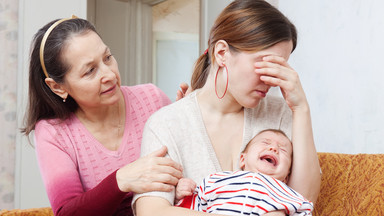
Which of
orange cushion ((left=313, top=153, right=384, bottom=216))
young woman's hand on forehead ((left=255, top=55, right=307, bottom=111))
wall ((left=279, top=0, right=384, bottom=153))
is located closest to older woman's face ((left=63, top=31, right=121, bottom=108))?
young woman's hand on forehead ((left=255, top=55, right=307, bottom=111))

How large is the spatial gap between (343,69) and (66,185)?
144 centimetres

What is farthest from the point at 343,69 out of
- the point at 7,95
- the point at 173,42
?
the point at 173,42

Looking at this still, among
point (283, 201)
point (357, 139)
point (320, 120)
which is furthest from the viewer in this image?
point (320, 120)

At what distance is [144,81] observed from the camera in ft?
14.8

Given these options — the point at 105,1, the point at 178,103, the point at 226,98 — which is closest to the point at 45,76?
the point at 178,103

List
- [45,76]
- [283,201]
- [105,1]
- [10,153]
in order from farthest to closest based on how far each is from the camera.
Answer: [105,1] → [10,153] → [45,76] → [283,201]

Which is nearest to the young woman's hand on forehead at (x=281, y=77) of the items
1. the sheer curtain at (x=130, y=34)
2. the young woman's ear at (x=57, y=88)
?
the young woman's ear at (x=57, y=88)

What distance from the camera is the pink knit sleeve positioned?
4.41ft

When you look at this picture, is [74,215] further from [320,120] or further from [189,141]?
[320,120]

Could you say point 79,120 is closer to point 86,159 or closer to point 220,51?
point 86,159

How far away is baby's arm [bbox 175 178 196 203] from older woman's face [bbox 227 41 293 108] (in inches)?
11.4

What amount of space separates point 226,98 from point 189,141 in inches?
7.4

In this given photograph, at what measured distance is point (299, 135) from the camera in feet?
4.28

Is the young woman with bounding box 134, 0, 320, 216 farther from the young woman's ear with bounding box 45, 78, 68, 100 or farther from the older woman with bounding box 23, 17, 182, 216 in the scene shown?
the young woman's ear with bounding box 45, 78, 68, 100
